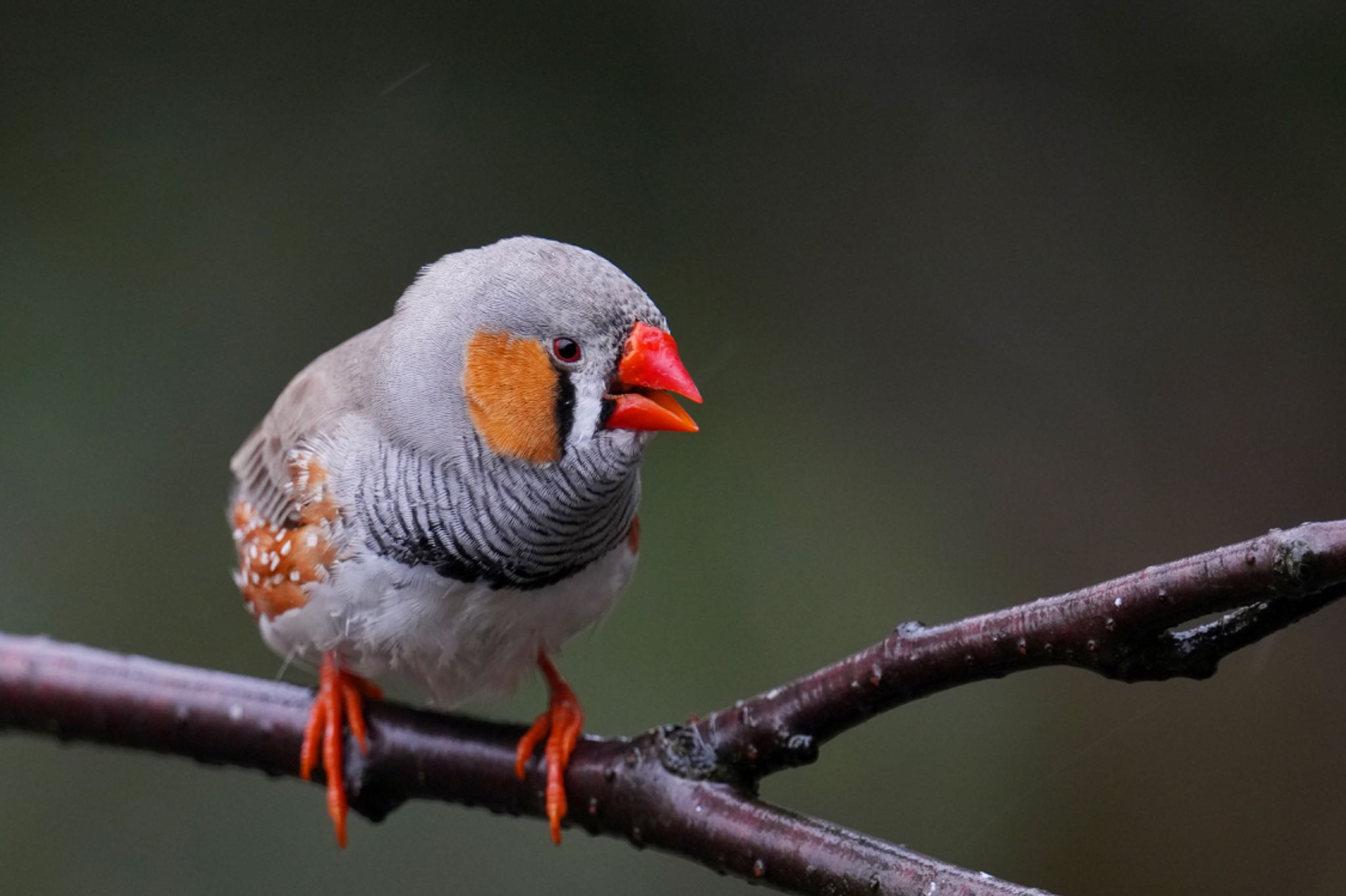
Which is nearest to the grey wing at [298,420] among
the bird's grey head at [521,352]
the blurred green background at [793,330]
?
the bird's grey head at [521,352]

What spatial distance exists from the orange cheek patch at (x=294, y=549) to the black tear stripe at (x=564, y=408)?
17.5 inches

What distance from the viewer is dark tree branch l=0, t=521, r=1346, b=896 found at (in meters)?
1.32

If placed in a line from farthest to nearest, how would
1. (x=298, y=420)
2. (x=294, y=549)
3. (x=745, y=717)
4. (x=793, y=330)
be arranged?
(x=793, y=330)
(x=298, y=420)
(x=294, y=549)
(x=745, y=717)

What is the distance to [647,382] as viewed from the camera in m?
1.83

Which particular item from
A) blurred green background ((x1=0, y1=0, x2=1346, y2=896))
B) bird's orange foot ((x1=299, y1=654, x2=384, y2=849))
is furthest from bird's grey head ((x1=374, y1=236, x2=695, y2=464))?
blurred green background ((x1=0, y1=0, x2=1346, y2=896))

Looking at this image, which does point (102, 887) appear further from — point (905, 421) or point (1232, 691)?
point (1232, 691)

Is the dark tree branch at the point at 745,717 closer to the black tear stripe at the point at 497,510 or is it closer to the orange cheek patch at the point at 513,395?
the black tear stripe at the point at 497,510

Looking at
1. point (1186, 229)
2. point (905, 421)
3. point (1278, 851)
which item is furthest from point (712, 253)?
point (1278, 851)

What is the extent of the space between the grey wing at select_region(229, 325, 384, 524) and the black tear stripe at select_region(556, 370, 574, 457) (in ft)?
1.43

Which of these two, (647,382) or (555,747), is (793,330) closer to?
(555,747)

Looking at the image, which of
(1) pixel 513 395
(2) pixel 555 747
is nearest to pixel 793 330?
(2) pixel 555 747

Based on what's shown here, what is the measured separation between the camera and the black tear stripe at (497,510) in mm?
1964

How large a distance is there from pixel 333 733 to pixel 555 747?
409 millimetres

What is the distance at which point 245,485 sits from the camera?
2.55 m
